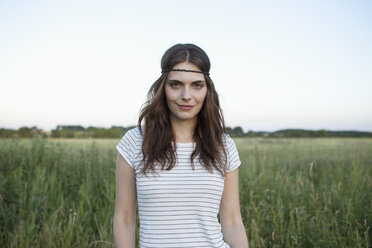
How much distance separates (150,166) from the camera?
66.3 inches

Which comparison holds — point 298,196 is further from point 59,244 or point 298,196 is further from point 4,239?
point 4,239

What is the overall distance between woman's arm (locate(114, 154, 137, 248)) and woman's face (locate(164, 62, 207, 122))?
16.3 inches

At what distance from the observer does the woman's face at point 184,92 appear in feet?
5.82

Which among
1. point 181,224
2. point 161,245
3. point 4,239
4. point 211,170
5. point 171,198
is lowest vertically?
point 4,239

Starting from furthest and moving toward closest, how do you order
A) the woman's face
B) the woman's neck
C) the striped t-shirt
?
the woman's neck → the woman's face → the striped t-shirt

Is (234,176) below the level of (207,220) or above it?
above

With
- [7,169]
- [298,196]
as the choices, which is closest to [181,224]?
[298,196]

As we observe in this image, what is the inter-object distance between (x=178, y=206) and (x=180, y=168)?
0.65ft

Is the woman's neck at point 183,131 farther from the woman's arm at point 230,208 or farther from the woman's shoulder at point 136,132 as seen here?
the woman's arm at point 230,208

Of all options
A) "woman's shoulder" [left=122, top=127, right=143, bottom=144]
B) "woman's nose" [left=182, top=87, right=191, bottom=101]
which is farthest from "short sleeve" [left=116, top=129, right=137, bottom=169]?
"woman's nose" [left=182, top=87, right=191, bottom=101]

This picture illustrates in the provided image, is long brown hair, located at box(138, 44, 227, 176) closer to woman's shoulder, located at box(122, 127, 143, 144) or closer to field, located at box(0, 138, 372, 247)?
woman's shoulder, located at box(122, 127, 143, 144)

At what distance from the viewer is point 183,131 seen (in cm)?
190

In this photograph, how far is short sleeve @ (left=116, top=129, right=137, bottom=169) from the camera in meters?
1.75

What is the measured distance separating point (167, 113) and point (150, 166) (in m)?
0.37
